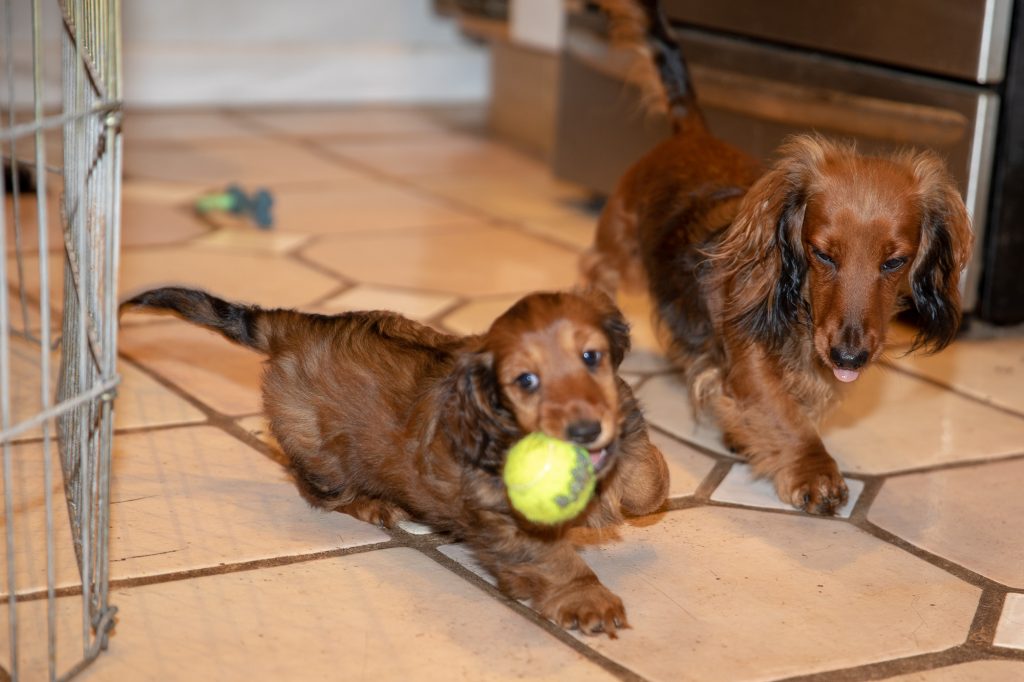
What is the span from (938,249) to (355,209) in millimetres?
2448

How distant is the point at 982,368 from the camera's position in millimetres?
3008

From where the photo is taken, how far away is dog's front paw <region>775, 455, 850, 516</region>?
7.30ft

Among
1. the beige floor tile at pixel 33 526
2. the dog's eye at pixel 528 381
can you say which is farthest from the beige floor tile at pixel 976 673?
the beige floor tile at pixel 33 526

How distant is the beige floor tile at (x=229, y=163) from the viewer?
15.3 feet

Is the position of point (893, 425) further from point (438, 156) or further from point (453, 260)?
point (438, 156)

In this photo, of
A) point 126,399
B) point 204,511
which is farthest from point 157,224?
point 204,511

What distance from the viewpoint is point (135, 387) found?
2717 mm

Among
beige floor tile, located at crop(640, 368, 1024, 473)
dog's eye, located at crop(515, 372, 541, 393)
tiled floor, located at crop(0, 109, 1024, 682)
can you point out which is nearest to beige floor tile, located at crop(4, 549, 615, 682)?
tiled floor, located at crop(0, 109, 1024, 682)

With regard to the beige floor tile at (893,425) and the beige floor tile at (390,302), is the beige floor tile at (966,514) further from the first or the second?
the beige floor tile at (390,302)

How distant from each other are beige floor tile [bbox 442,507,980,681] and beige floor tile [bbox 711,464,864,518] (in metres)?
0.05

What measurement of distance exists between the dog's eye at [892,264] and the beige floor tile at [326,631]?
0.87 m

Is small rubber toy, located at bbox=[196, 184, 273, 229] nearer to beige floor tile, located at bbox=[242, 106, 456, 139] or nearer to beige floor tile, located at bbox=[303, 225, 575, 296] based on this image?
beige floor tile, located at bbox=[303, 225, 575, 296]

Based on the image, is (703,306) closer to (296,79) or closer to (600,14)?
(600,14)

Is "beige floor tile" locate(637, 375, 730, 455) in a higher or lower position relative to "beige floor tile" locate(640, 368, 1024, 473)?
lower
